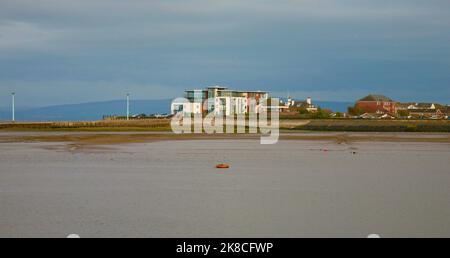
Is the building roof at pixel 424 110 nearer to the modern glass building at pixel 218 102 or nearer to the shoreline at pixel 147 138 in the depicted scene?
the modern glass building at pixel 218 102

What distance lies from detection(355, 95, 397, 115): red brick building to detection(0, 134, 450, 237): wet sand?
107 meters

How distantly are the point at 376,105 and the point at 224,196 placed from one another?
12282cm

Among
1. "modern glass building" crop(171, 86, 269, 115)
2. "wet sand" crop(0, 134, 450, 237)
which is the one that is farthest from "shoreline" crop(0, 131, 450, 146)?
"modern glass building" crop(171, 86, 269, 115)

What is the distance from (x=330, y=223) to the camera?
40.8 ft

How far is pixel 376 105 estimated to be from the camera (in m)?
134

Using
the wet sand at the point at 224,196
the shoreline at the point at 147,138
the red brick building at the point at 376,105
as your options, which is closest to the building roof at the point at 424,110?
the red brick building at the point at 376,105

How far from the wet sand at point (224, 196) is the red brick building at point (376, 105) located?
10746 centimetres

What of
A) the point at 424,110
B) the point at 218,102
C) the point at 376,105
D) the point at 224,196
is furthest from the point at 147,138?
the point at 424,110

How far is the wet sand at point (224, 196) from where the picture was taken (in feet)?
39.1

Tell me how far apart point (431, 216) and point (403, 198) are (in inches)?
95.2

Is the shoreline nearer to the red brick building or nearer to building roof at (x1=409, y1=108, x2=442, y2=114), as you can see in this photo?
the red brick building

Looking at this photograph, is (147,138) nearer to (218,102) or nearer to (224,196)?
(224,196)
